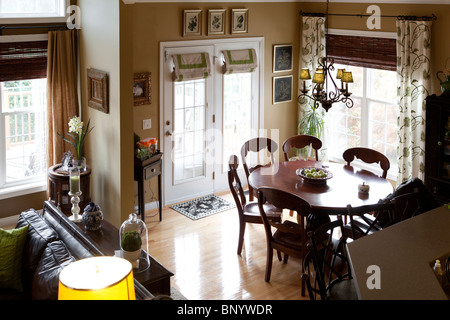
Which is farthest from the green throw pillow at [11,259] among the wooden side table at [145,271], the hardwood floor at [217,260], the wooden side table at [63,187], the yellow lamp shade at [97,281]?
the wooden side table at [63,187]

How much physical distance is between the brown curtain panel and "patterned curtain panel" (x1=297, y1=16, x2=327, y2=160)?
3191 millimetres

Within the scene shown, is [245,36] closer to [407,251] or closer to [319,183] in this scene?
[319,183]

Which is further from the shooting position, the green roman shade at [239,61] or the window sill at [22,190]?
the green roman shade at [239,61]

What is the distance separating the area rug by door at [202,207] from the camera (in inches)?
274

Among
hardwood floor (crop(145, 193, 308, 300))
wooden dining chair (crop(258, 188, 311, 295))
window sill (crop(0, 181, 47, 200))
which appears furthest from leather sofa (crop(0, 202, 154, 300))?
window sill (crop(0, 181, 47, 200))

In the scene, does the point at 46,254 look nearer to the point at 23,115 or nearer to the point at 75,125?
the point at 75,125

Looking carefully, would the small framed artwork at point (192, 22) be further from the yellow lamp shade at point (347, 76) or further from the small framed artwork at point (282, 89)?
the yellow lamp shade at point (347, 76)

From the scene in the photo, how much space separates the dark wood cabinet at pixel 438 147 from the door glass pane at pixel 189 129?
9.02ft

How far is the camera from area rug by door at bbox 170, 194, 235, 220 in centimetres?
695

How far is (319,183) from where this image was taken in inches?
216

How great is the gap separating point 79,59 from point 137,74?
0.66m

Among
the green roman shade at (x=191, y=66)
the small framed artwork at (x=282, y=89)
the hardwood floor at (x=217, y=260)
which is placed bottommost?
the hardwood floor at (x=217, y=260)

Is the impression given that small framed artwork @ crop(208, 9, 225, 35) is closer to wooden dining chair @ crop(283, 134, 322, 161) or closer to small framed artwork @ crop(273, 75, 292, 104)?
small framed artwork @ crop(273, 75, 292, 104)

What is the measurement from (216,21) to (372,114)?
7.79 feet
